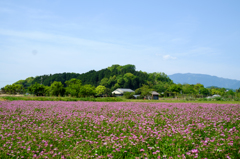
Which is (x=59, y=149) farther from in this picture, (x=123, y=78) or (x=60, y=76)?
(x=60, y=76)

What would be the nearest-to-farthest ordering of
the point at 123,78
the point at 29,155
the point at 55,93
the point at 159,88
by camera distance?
the point at 29,155, the point at 55,93, the point at 159,88, the point at 123,78

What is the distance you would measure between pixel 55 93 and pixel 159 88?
8899 centimetres

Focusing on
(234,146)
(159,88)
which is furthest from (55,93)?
(159,88)

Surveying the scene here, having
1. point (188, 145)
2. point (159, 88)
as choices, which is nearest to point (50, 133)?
point (188, 145)

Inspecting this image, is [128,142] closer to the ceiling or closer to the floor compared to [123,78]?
closer to the floor

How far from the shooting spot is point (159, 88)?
13250cm

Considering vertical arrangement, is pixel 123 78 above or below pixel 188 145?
above

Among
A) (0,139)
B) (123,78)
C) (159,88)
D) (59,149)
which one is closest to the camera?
(59,149)

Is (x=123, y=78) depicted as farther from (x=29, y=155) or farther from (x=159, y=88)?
(x=29, y=155)

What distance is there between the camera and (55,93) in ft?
192

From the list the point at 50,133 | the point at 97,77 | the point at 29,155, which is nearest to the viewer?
the point at 29,155

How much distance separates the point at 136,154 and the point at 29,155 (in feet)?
10.5

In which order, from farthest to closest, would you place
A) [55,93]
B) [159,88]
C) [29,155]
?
[159,88] < [55,93] < [29,155]

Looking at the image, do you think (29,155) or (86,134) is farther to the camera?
(86,134)
